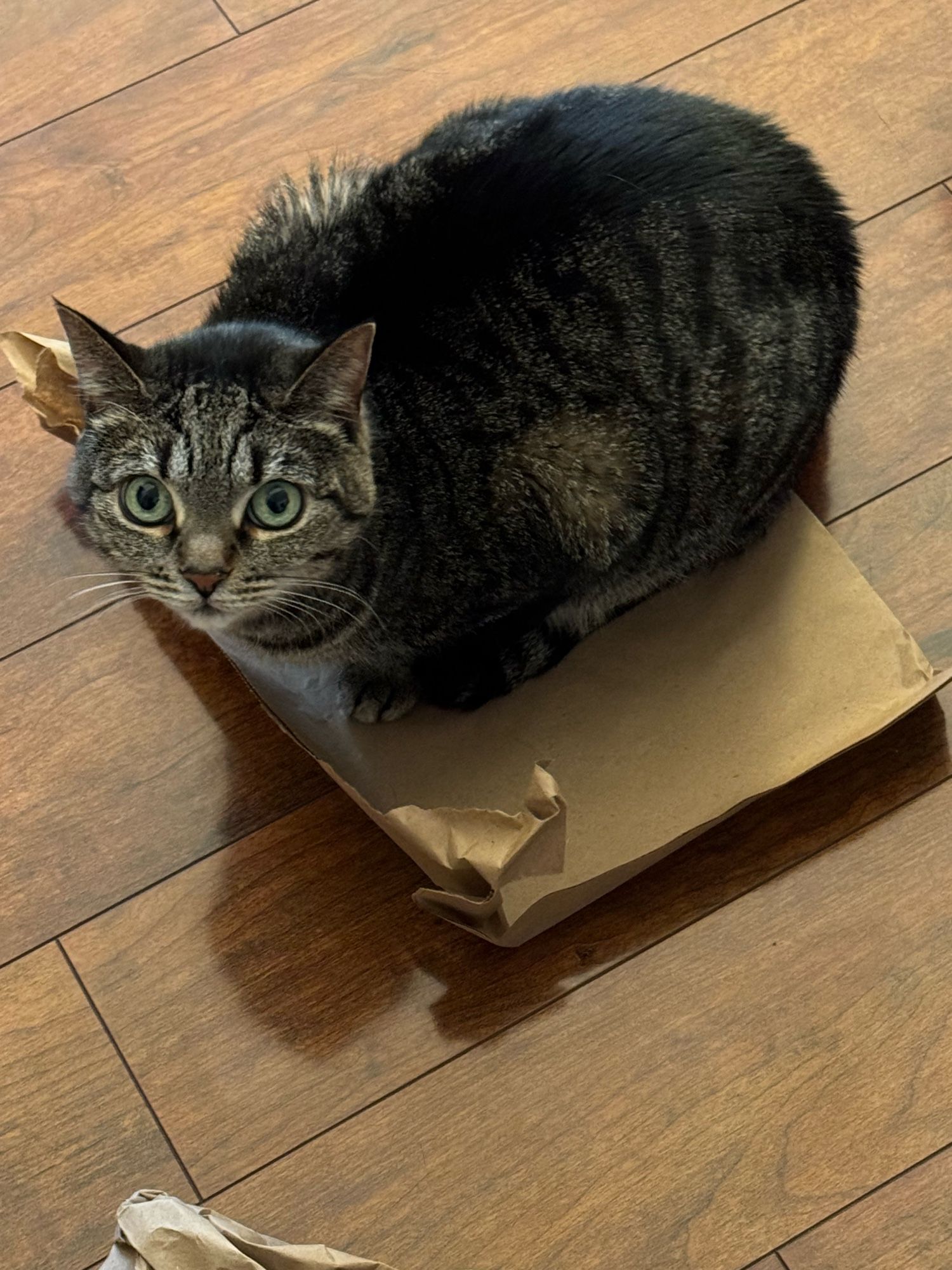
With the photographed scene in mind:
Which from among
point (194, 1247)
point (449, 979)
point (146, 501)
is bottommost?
point (449, 979)

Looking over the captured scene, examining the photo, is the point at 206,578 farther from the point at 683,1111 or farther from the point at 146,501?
the point at 683,1111

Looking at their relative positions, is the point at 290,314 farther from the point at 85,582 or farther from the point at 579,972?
the point at 579,972

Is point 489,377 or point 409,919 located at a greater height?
point 489,377

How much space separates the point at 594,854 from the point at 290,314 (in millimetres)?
558

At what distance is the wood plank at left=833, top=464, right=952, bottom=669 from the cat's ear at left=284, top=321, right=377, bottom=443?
603mm

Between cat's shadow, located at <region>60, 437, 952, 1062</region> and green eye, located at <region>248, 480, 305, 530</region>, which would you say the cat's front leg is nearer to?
cat's shadow, located at <region>60, 437, 952, 1062</region>

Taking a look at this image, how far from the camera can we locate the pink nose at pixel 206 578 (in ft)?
3.34

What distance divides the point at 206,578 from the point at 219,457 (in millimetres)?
94

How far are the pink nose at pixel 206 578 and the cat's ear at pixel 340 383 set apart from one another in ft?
0.45

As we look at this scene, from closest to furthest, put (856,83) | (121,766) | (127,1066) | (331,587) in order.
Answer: (331,587)
(127,1066)
(121,766)
(856,83)

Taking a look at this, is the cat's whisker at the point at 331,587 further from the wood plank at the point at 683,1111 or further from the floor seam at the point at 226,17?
the floor seam at the point at 226,17

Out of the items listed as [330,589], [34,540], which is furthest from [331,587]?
[34,540]

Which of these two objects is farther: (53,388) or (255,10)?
(255,10)

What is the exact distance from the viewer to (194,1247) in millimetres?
1010
